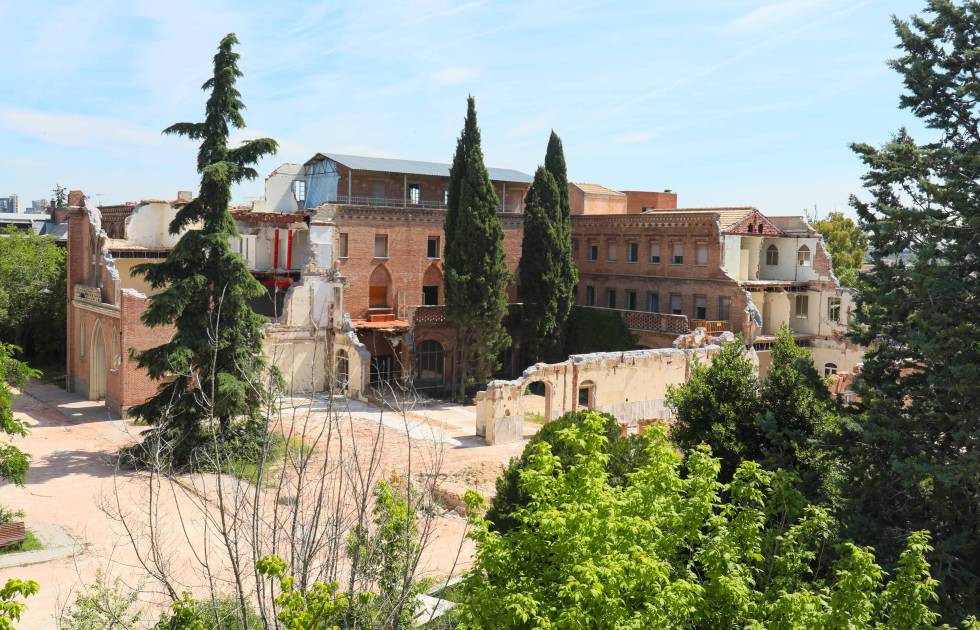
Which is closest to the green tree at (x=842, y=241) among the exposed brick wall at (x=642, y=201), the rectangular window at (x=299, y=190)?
the exposed brick wall at (x=642, y=201)

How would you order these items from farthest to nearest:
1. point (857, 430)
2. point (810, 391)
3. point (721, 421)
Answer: point (721, 421) < point (810, 391) < point (857, 430)

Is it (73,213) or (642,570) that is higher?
(73,213)

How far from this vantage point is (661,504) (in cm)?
1230

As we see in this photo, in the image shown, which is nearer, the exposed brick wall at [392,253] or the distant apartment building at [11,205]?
the exposed brick wall at [392,253]

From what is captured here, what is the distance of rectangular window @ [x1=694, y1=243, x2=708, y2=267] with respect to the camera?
4428cm

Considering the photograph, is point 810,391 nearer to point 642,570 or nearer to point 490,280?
point 642,570

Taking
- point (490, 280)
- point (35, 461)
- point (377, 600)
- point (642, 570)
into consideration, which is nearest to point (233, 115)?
point (35, 461)

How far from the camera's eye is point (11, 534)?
20.2m

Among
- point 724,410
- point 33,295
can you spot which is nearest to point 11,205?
point 33,295

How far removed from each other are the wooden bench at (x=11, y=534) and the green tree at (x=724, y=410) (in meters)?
16.7

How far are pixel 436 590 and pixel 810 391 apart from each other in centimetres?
977

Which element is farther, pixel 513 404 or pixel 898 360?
pixel 513 404

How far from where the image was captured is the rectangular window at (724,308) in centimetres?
4306

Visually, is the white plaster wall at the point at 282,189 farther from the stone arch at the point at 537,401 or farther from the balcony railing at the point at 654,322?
the balcony railing at the point at 654,322
